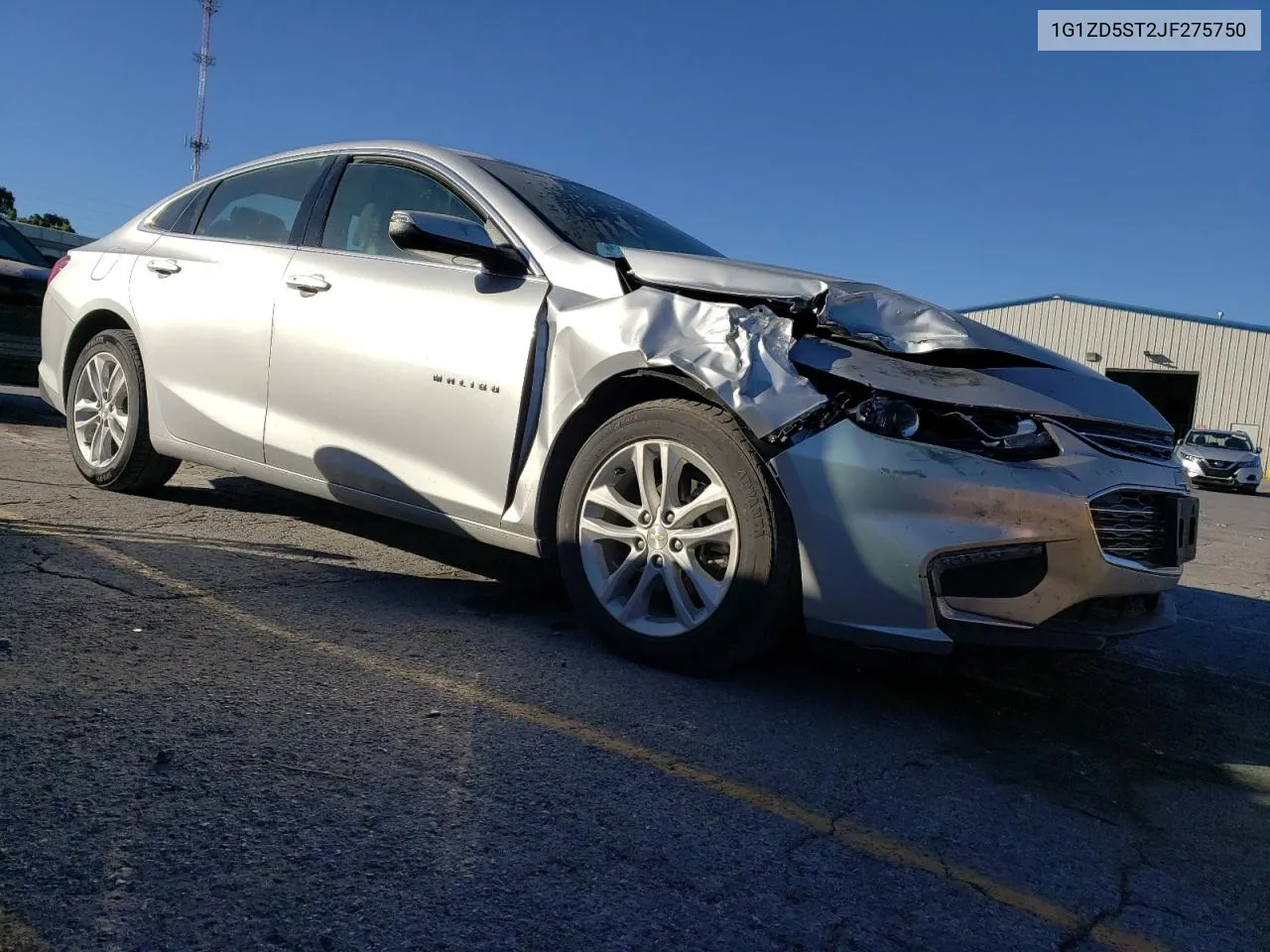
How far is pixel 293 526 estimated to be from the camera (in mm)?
4695

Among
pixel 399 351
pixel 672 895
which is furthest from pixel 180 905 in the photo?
pixel 399 351

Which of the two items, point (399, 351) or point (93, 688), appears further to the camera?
point (399, 351)

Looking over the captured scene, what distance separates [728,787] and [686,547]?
0.87 m

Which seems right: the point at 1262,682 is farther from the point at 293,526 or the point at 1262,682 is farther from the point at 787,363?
the point at 293,526

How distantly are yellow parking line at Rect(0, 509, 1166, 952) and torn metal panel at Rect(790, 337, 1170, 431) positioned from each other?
3.73 ft

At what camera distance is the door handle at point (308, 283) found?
3.87 m

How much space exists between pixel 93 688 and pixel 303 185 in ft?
8.45

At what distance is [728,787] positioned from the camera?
223 cm

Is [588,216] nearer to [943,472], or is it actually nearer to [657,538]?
[657,538]

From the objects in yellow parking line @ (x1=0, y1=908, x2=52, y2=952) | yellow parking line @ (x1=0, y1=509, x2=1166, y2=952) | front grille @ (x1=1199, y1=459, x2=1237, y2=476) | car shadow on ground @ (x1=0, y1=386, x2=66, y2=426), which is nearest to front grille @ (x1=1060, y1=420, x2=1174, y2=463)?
yellow parking line @ (x1=0, y1=509, x2=1166, y2=952)

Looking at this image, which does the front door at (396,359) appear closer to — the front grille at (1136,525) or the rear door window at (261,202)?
the rear door window at (261,202)

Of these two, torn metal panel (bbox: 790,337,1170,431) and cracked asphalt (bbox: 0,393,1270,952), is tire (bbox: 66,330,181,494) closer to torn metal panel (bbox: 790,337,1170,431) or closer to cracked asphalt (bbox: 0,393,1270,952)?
cracked asphalt (bbox: 0,393,1270,952)

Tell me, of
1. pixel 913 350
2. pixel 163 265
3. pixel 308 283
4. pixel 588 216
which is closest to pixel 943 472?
pixel 913 350

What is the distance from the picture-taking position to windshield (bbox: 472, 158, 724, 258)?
3609 millimetres
